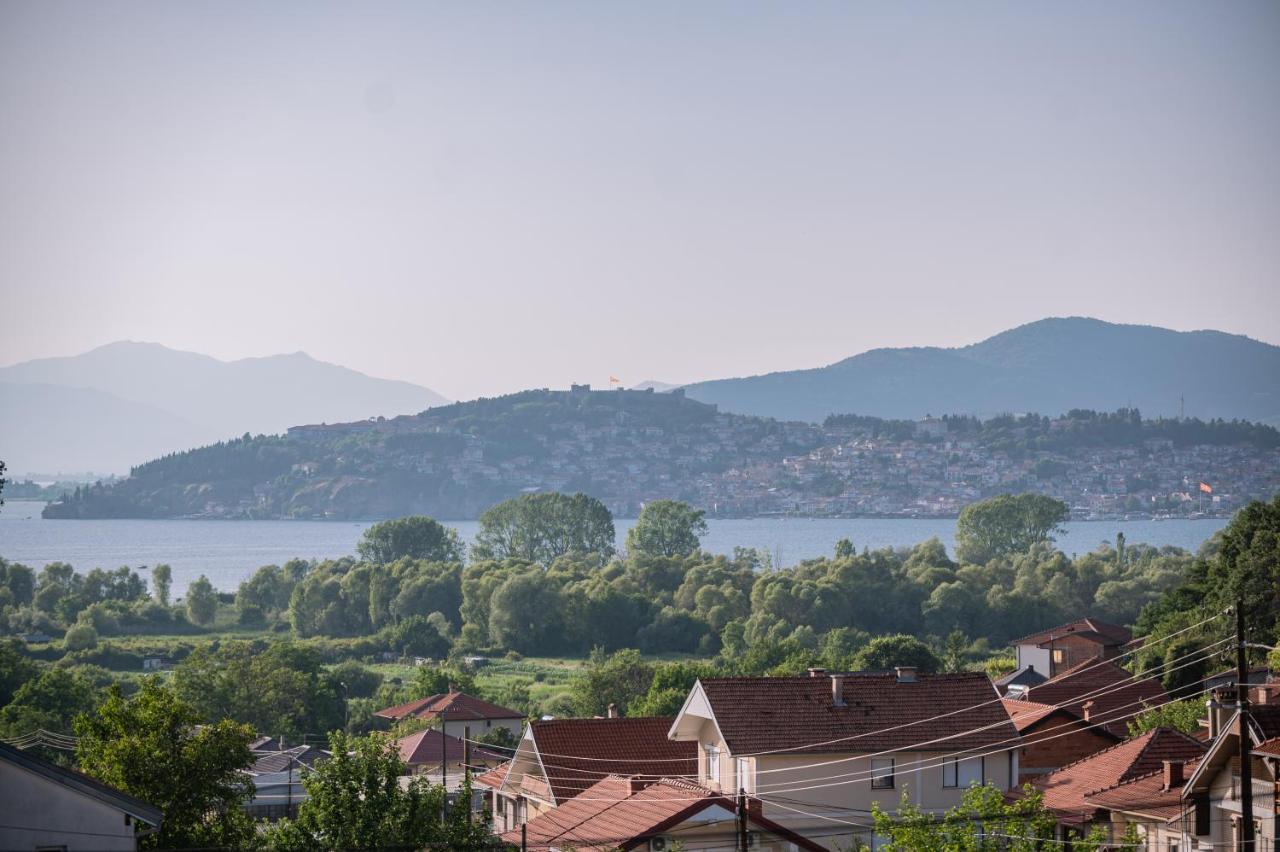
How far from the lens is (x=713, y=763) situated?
93.9 ft

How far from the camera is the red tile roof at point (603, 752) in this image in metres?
31.6

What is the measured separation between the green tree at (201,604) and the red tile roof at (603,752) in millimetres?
75910

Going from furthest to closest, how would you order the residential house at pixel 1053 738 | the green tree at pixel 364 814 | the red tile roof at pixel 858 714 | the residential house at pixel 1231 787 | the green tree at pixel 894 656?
the green tree at pixel 894 656
the residential house at pixel 1053 738
the red tile roof at pixel 858 714
the green tree at pixel 364 814
the residential house at pixel 1231 787

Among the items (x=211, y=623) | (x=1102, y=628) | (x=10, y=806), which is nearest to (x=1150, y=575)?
(x=1102, y=628)

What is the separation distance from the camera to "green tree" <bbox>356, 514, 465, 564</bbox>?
13262 centimetres

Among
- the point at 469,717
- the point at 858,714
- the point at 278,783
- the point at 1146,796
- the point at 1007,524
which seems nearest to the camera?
the point at 1146,796

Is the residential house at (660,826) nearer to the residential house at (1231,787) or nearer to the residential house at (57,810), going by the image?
the residential house at (57,810)

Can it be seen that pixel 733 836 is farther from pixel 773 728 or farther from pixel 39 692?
pixel 39 692

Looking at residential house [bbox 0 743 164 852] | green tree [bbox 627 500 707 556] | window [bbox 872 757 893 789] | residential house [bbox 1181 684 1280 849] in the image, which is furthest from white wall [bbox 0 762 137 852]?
green tree [bbox 627 500 707 556]

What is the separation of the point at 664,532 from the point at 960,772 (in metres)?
119

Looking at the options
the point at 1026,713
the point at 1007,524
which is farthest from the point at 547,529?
the point at 1026,713

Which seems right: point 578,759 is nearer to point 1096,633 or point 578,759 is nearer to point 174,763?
point 174,763

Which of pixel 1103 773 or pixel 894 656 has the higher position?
pixel 1103 773

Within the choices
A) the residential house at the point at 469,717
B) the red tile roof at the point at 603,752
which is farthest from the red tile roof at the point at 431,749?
the red tile roof at the point at 603,752
